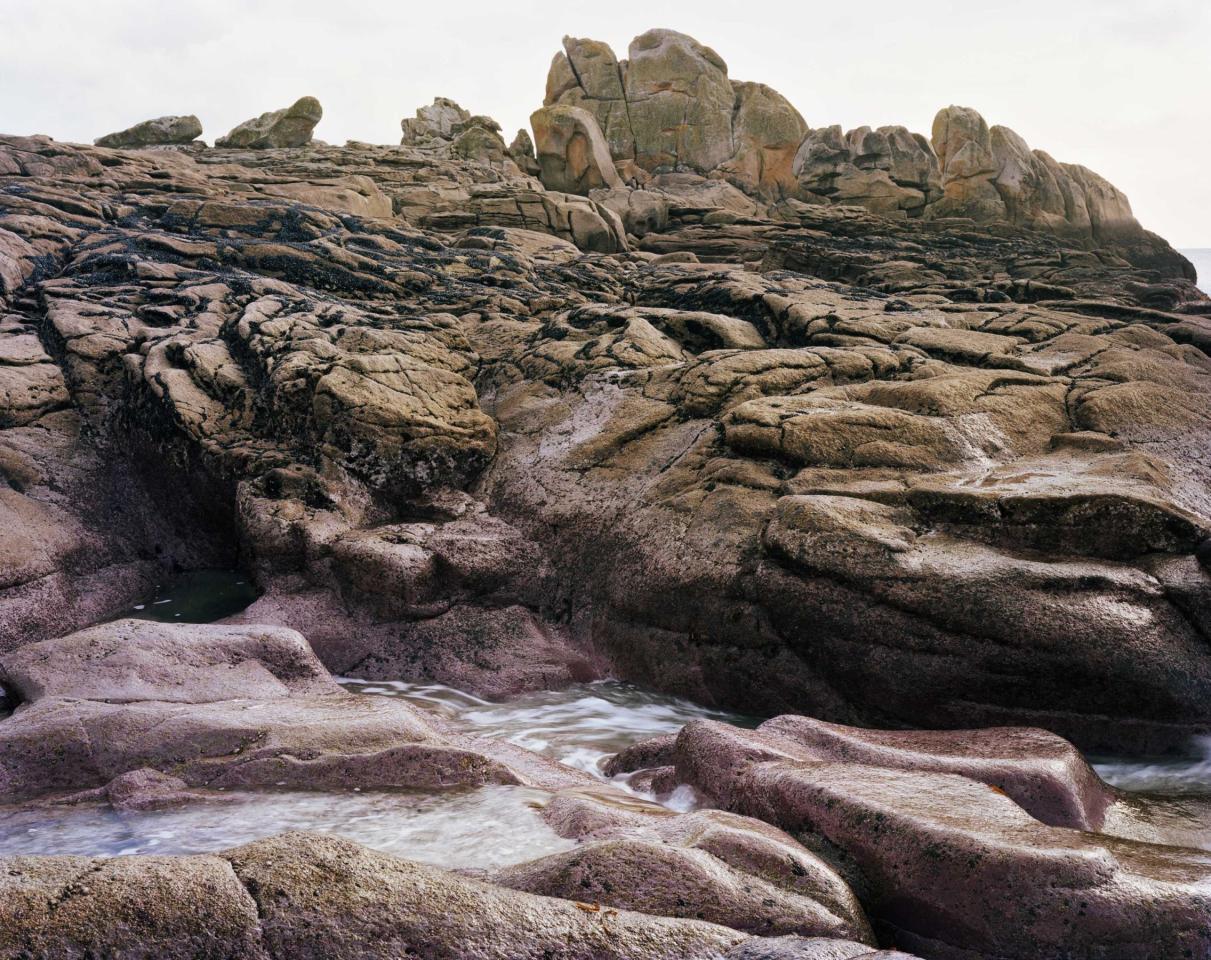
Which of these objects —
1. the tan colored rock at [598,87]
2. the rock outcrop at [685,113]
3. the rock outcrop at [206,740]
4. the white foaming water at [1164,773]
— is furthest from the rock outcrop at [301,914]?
the tan colored rock at [598,87]

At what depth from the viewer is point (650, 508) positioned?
901cm

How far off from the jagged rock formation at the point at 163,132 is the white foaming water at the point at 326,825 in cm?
3487

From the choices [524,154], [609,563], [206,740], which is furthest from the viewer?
[524,154]

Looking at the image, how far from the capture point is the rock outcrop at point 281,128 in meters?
32.8

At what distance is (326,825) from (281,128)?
→ 3318 cm

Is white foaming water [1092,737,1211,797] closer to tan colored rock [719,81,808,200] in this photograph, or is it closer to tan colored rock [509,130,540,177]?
tan colored rock [509,130,540,177]

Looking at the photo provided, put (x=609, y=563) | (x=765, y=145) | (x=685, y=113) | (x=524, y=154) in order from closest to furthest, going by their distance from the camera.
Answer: (x=609, y=563) → (x=524, y=154) → (x=685, y=113) → (x=765, y=145)

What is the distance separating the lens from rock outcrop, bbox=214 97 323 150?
3284cm

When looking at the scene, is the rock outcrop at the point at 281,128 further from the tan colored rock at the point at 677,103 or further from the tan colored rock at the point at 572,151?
the tan colored rock at the point at 677,103

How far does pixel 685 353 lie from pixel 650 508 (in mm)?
3360

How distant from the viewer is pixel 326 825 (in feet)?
15.0

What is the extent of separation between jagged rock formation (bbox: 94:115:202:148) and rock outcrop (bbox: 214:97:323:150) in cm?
180

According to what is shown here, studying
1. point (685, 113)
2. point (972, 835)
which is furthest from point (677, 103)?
point (972, 835)

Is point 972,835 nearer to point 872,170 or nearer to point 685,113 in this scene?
point 872,170
